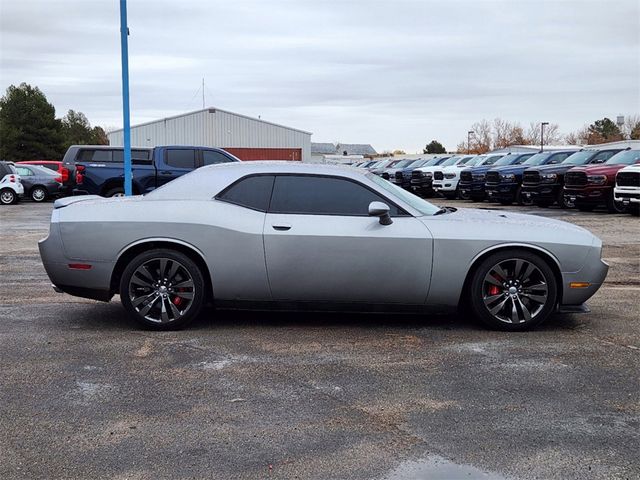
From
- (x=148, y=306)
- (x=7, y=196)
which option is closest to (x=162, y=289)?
(x=148, y=306)

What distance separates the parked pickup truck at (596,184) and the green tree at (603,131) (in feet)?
210

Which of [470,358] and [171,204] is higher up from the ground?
[171,204]

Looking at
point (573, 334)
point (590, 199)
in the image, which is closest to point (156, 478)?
point (573, 334)

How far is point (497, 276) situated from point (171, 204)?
283cm

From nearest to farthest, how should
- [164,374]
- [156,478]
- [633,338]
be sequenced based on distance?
[156,478] < [164,374] < [633,338]

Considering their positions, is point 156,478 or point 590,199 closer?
point 156,478

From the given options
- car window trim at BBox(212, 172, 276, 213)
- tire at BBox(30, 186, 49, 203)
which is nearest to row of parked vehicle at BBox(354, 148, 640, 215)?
tire at BBox(30, 186, 49, 203)

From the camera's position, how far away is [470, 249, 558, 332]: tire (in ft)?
19.8

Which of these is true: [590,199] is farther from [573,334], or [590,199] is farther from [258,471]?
[258,471]

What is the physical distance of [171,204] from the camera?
6203 millimetres

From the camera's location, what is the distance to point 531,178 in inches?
861

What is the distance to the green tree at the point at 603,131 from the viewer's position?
80938 millimetres

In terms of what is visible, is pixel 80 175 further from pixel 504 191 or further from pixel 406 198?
pixel 406 198

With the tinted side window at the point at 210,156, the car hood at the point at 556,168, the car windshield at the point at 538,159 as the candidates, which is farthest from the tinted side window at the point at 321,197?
the car windshield at the point at 538,159
